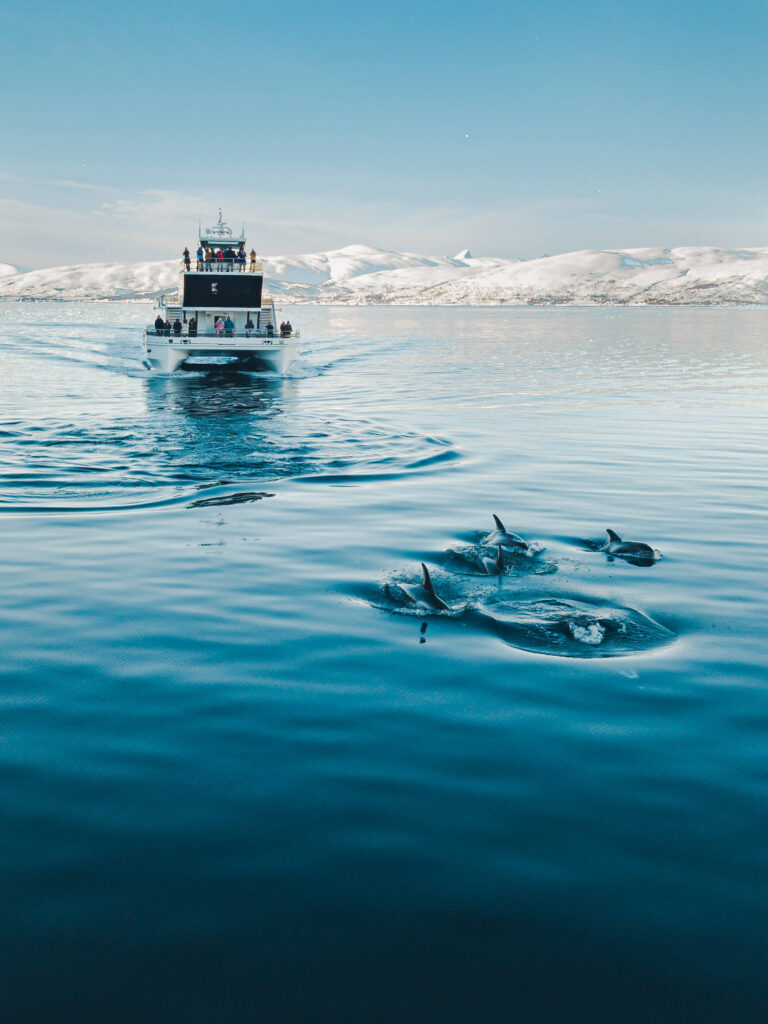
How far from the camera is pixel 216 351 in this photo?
143ft

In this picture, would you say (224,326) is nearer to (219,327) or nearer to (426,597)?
(219,327)

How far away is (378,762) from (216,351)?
1595 inches

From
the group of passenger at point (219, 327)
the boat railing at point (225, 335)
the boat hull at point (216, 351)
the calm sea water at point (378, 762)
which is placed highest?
the group of passenger at point (219, 327)

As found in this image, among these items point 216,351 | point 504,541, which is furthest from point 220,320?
point 504,541

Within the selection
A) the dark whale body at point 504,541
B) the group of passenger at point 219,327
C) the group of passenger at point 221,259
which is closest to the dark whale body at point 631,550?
the dark whale body at point 504,541

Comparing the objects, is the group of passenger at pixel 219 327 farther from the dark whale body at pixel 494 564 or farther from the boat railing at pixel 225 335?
the dark whale body at pixel 494 564

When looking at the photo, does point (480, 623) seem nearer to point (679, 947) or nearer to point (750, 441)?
point (679, 947)

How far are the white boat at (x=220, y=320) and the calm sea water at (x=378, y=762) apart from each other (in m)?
29.5

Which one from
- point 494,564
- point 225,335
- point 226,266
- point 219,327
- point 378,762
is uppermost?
point 226,266

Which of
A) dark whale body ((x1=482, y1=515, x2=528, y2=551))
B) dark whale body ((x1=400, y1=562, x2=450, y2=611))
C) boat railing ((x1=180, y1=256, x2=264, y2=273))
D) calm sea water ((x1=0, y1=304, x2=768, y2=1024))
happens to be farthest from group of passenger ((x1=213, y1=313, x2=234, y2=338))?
dark whale body ((x1=400, y1=562, x2=450, y2=611))

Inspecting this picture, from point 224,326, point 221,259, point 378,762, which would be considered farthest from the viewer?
point 221,259

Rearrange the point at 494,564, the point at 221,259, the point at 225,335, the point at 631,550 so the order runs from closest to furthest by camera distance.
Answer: the point at 494,564
the point at 631,550
the point at 225,335
the point at 221,259

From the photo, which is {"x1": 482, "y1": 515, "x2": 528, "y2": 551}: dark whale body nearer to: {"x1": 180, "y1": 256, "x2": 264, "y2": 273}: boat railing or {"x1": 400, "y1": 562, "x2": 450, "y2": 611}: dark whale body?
{"x1": 400, "y1": 562, "x2": 450, "y2": 611}: dark whale body

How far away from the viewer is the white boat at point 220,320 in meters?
44.0
